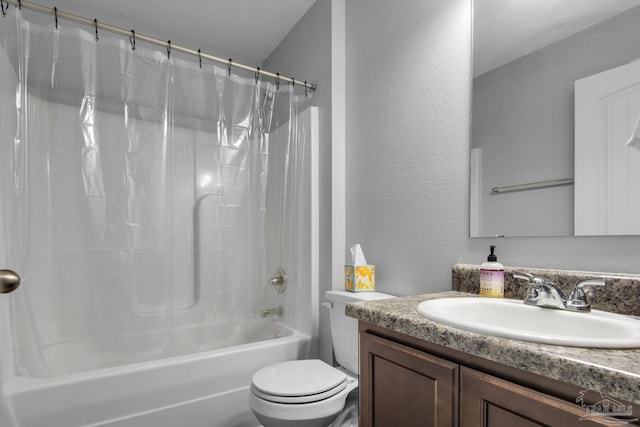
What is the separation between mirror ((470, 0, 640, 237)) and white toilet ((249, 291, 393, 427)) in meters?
0.74

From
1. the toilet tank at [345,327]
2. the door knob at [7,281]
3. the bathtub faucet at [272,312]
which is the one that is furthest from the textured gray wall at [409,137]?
the door knob at [7,281]

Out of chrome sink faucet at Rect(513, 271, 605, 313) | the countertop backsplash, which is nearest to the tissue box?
the countertop backsplash

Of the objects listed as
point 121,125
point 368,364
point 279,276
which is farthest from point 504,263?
point 121,125

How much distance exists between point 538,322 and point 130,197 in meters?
1.75

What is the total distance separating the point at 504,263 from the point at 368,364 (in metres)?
0.60

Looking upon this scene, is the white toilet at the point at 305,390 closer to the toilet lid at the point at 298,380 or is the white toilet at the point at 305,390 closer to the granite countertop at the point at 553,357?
the toilet lid at the point at 298,380

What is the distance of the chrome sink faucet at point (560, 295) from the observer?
0.84 meters

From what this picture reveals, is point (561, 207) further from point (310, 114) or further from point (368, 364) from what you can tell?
point (310, 114)

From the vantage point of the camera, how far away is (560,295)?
87 cm

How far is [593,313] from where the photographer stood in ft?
2.67

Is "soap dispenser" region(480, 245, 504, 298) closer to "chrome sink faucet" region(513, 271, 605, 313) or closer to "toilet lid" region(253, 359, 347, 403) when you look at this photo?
"chrome sink faucet" region(513, 271, 605, 313)

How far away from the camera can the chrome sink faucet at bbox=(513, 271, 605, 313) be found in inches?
32.9

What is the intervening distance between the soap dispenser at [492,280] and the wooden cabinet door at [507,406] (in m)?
0.46

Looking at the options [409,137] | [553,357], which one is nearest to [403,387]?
[553,357]
